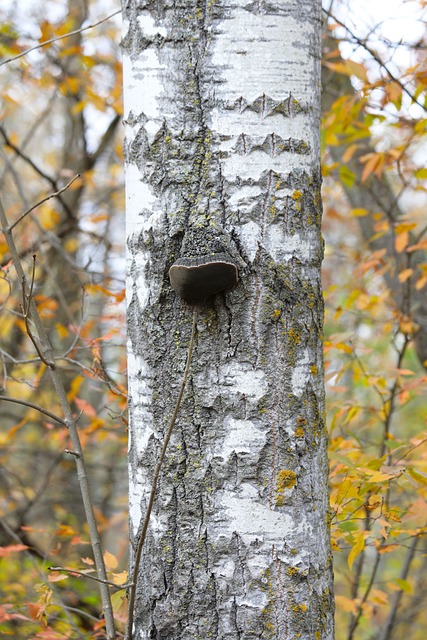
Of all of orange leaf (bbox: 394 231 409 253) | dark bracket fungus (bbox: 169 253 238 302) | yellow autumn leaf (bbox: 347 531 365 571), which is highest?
orange leaf (bbox: 394 231 409 253)

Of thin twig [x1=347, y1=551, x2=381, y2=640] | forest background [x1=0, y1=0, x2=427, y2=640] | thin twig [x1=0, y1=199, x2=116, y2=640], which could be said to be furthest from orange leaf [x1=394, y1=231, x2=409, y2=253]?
Answer: thin twig [x1=0, y1=199, x2=116, y2=640]

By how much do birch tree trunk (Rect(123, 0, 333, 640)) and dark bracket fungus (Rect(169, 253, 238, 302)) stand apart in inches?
1.7

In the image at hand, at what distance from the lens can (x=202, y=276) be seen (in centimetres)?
111

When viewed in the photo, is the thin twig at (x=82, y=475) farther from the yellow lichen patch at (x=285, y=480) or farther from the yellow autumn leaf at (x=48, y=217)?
the yellow autumn leaf at (x=48, y=217)

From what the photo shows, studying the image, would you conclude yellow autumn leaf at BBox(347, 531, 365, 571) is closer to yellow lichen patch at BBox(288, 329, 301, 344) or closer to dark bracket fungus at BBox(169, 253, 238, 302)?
A: yellow lichen patch at BBox(288, 329, 301, 344)

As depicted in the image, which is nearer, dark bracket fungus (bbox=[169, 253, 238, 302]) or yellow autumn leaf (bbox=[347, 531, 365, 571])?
dark bracket fungus (bbox=[169, 253, 238, 302])

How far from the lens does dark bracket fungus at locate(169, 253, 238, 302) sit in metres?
1.10

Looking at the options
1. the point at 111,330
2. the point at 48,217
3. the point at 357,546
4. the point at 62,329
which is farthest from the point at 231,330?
the point at 48,217

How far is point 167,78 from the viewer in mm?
1228

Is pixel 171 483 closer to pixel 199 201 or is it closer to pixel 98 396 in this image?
pixel 199 201

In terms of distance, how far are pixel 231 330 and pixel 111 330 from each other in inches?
62.2

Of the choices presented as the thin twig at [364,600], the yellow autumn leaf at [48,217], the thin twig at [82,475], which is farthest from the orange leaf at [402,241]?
the yellow autumn leaf at [48,217]

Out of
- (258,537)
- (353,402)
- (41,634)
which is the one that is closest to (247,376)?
(258,537)

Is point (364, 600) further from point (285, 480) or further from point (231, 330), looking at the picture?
point (231, 330)
